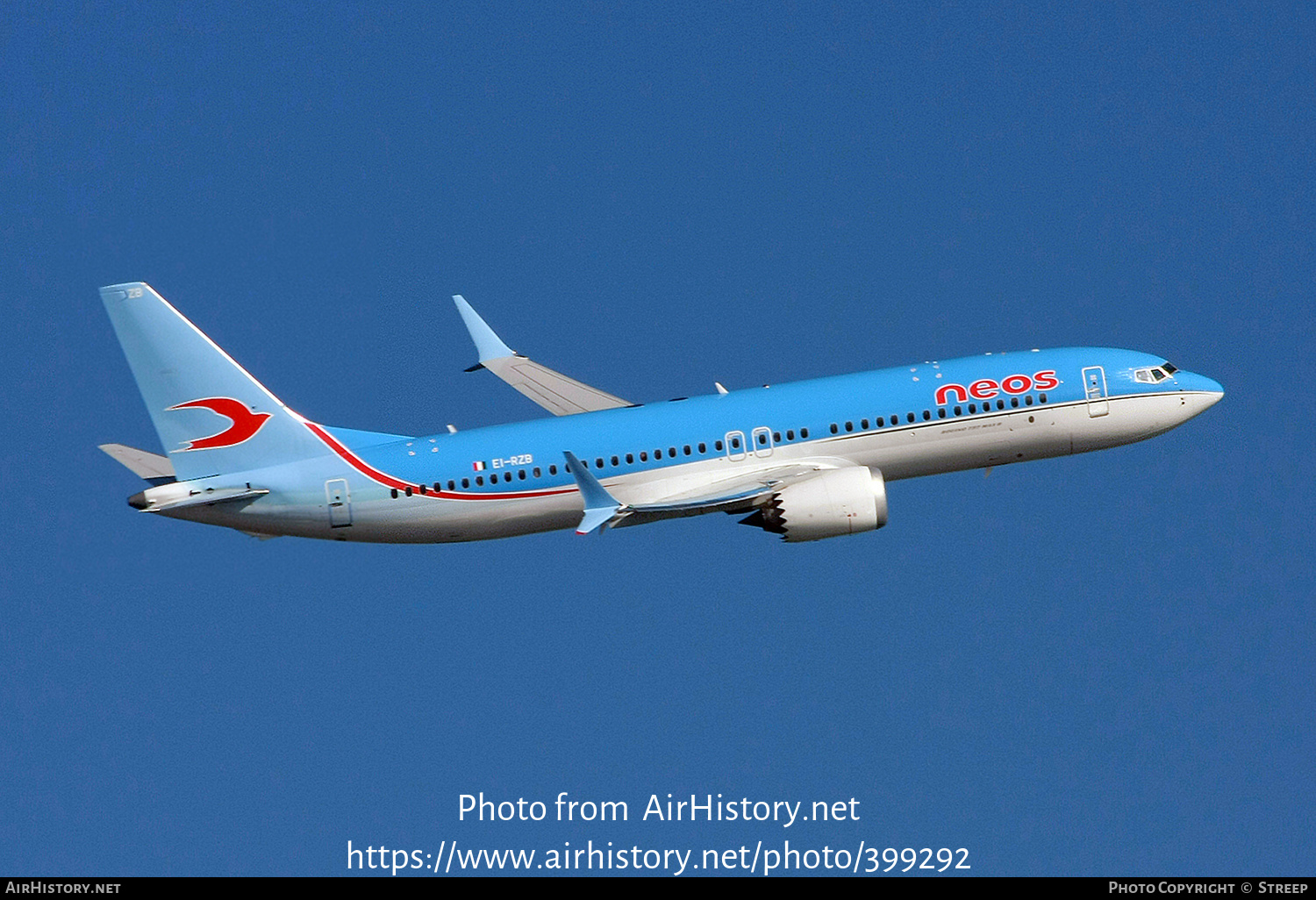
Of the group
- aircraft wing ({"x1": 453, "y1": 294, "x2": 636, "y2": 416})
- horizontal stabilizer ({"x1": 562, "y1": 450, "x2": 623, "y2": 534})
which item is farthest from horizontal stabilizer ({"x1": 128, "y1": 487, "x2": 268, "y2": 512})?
aircraft wing ({"x1": 453, "y1": 294, "x2": 636, "y2": 416})

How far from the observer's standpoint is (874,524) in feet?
238

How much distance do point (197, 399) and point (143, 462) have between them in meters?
2.85

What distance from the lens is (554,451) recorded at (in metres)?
73.1

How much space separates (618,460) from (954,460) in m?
11.1

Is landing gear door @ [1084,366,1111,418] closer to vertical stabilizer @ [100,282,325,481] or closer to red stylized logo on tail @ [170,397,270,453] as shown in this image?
vertical stabilizer @ [100,282,325,481]

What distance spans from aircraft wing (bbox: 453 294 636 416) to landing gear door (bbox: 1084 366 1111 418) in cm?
1536

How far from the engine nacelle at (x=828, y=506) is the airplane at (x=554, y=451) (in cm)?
6

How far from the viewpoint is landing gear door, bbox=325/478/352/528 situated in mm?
73125

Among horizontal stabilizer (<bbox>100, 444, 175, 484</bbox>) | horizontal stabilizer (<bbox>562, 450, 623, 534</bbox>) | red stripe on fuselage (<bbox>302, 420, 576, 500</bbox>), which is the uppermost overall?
horizontal stabilizer (<bbox>100, 444, 175, 484</bbox>)

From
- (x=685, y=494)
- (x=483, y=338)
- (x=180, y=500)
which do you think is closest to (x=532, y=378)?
(x=483, y=338)

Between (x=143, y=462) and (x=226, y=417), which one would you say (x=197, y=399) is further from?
(x=143, y=462)

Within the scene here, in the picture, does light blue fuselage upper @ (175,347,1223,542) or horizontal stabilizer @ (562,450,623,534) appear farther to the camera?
light blue fuselage upper @ (175,347,1223,542)

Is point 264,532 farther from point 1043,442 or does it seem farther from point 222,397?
point 1043,442
